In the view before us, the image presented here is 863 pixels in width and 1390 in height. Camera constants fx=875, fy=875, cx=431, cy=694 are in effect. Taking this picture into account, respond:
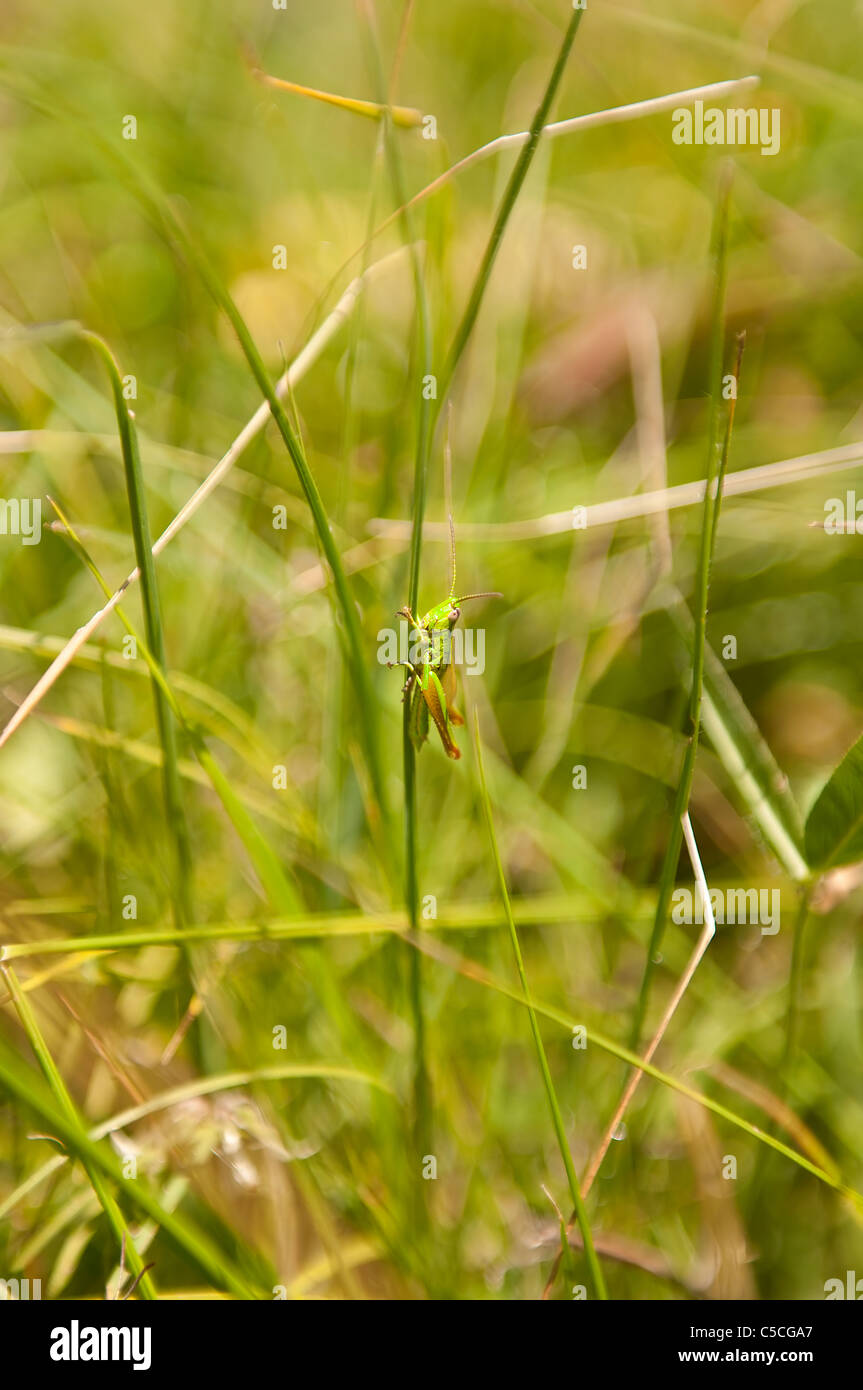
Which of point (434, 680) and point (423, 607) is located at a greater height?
point (423, 607)

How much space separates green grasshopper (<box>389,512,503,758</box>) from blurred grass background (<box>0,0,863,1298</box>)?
7.4 inches

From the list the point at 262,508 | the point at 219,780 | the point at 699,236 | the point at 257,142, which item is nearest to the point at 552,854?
the point at 219,780

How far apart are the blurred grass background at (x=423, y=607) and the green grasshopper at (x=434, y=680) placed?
0.19 meters

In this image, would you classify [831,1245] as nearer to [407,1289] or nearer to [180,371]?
[407,1289]

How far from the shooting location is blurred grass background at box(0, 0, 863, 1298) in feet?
4.64

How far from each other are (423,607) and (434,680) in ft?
2.11

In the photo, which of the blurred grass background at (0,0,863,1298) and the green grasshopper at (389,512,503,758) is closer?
the green grasshopper at (389,512,503,758)

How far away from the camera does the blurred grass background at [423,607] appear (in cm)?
141

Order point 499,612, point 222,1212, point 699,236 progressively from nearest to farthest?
1. point 222,1212
2. point 499,612
3. point 699,236

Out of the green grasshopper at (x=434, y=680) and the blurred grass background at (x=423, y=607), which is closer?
the green grasshopper at (x=434, y=680)

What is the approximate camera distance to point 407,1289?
4.30ft

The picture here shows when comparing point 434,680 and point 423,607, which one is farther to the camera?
point 423,607

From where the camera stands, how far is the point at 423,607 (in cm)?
190

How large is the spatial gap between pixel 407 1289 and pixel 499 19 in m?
3.31
